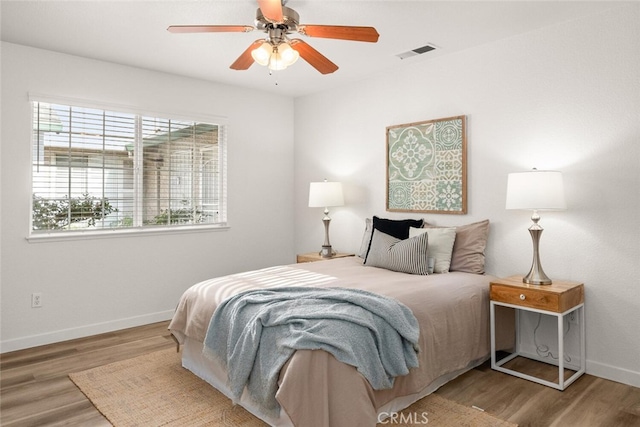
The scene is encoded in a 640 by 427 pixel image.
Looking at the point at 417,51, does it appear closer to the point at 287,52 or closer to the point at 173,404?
the point at 287,52

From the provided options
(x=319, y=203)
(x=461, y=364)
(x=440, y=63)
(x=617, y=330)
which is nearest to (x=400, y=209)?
(x=319, y=203)

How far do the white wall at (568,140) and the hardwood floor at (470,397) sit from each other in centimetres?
41

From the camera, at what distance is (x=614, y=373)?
2961 millimetres

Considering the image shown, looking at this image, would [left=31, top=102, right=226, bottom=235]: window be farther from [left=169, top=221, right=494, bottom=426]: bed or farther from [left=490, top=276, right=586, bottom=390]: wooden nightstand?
[left=490, top=276, right=586, bottom=390]: wooden nightstand

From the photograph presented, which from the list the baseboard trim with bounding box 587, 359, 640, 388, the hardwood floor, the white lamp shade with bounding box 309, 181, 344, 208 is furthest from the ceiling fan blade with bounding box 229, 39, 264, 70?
the baseboard trim with bounding box 587, 359, 640, 388

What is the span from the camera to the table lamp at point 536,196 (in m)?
2.90

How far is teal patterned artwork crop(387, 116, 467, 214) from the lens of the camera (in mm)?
3785

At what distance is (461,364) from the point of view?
290 centimetres

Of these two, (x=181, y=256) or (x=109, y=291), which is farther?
(x=181, y=256)

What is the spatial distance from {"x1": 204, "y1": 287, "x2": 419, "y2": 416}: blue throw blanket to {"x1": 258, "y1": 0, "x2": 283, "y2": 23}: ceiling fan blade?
1.58 meters

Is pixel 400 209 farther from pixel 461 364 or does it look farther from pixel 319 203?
pixel 461 364

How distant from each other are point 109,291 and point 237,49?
2.56m

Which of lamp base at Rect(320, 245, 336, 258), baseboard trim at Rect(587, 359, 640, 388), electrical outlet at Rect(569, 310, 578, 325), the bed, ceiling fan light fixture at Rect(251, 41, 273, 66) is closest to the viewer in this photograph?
the bed

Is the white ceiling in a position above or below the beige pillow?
above
